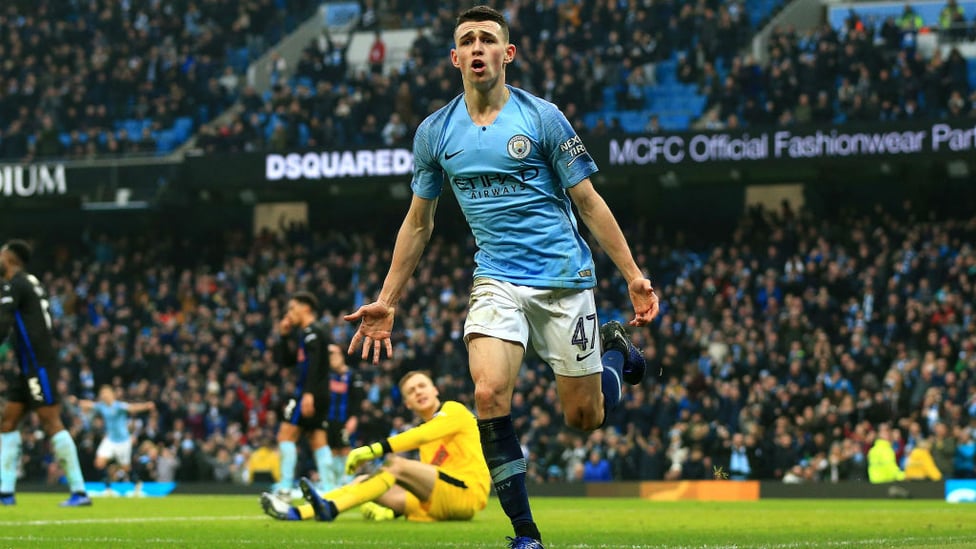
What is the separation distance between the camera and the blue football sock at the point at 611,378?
330 inches

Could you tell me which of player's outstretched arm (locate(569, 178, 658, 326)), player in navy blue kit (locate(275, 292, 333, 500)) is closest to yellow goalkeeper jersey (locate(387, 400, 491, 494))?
player in navy blue kit (locate(275, 292, 333, 500))

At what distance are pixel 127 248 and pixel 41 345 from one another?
24.2 metres

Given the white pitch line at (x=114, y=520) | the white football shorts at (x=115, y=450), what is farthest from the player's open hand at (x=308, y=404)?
the white football shorts at (x=115, y=450)

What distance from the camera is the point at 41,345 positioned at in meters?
14.5

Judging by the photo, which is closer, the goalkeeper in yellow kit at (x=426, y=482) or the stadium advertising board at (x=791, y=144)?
the goalkeeper in yellow kit at (x=426, y=482)

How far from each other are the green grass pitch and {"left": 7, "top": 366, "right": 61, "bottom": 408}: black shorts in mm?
1048

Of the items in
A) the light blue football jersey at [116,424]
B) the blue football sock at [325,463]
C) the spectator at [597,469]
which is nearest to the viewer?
the blue football sock at [325,463]

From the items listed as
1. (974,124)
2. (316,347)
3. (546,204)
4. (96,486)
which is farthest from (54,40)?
(546,204)

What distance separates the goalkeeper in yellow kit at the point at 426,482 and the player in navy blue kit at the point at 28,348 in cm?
294

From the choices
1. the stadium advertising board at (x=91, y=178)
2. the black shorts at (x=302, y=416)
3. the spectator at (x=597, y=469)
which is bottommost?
the spectator at (x=597, y=469)

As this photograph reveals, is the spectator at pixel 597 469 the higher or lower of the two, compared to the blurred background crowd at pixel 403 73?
lower

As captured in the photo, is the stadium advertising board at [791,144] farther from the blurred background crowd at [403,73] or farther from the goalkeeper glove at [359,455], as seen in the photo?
the goalkeeper glove at [359,455]

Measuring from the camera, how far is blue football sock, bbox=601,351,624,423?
839cm

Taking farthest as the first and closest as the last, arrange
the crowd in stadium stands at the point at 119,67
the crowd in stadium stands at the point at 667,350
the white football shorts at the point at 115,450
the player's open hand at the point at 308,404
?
1. the crowd in stadium stands at the point at 119,67
2. the white football shorts at the point at 115,450
3. the crowd in stadium stands at the point at 667,350
4. the player's open hand at the point at 308,404
